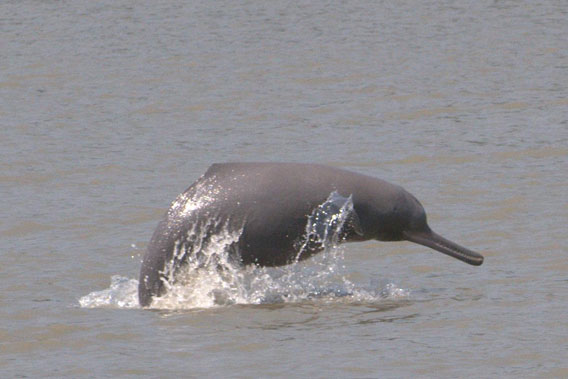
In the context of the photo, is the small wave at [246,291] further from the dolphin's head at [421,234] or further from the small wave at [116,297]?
the dolphin's head at [421,234]

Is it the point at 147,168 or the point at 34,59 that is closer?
the point at 147,168

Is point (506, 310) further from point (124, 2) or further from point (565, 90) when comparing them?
point (124, 2)

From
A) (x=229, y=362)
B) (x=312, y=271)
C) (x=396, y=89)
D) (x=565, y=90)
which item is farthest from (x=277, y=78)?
(x=229, y=362)

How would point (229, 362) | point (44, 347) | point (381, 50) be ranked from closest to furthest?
point (229, 362)
point (44, 347)
point (381, 50)

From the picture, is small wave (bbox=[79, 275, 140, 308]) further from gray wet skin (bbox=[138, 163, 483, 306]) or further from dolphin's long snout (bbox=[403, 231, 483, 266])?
dolphin's long snout (bbox=[403, 231, 483, 266])

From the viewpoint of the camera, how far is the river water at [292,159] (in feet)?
43.7

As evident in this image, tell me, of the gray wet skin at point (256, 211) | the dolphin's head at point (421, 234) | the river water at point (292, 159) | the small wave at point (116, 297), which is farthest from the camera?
the dolphin's head at point (421, 234)

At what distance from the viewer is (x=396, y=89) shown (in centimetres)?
2812

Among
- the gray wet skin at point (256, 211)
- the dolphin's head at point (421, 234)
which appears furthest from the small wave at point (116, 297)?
the dolphin's head at point (421, 234)

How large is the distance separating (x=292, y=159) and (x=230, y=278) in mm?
7548

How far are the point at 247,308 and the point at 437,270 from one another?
2.58m

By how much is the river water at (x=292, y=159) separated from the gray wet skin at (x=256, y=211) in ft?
1.48

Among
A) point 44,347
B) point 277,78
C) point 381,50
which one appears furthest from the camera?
point 381,50

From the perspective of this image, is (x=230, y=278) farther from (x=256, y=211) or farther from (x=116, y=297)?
(x=116, y=297)
